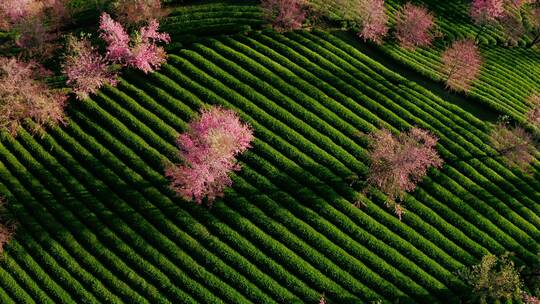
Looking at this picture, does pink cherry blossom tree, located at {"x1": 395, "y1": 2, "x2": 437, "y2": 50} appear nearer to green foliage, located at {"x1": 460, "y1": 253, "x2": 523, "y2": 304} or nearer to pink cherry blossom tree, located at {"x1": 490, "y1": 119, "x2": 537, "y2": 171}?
pink cherry blossom tree, located at {"x1": 490, "y1": 119, "x2": 537, "y2": 171}

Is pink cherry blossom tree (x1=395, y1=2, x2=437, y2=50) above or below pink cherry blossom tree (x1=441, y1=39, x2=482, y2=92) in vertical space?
above

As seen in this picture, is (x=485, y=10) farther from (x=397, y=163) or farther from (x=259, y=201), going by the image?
(x=259, y=201)

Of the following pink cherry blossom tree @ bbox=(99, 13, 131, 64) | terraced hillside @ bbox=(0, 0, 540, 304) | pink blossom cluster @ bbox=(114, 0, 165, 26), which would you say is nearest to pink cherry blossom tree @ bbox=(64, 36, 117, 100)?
pink cherry blossom tree @ bbox=(99, 13, 131, 64)

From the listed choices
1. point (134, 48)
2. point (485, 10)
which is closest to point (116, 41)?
point (134, 48)

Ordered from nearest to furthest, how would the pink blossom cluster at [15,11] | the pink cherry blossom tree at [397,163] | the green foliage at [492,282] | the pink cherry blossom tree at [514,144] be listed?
the green foliage at [492,282]
the pink cherry blossom tree at [397,163]
the pink cherry blossom tree at [514,144]
the pink blossom cluster at [15,11]

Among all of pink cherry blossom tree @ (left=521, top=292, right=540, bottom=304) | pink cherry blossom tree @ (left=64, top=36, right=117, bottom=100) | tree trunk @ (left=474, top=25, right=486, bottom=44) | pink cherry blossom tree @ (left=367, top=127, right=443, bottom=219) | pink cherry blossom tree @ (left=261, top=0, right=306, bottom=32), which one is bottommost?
pink cherry blossom tree @ (left=521, top=292, right=540, bottom=304)

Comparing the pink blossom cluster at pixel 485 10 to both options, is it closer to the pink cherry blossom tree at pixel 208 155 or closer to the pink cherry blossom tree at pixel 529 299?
the pink cherry blossom tree at pixel 529 299

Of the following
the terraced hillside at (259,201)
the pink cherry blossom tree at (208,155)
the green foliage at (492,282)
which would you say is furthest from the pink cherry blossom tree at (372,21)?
the green foliage at (492,282)
